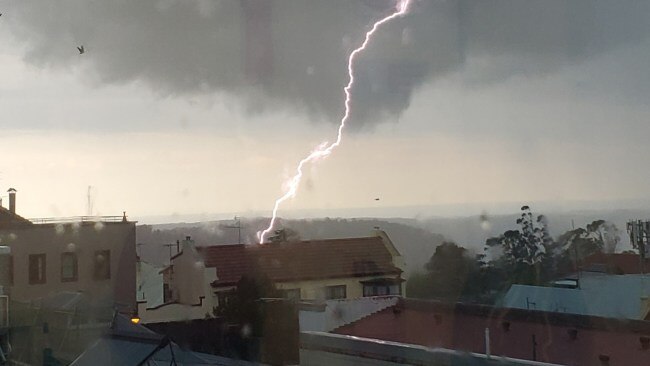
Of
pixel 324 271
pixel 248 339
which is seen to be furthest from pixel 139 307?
pixel 248 339

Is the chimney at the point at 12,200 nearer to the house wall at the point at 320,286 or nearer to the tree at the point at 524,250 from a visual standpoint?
the house wall at the point at 320,286

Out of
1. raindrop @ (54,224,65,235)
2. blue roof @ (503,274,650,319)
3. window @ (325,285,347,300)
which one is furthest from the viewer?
raindrop @ (54,224,65,235)

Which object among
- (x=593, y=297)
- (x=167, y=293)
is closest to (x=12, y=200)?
(x=167, y=293)

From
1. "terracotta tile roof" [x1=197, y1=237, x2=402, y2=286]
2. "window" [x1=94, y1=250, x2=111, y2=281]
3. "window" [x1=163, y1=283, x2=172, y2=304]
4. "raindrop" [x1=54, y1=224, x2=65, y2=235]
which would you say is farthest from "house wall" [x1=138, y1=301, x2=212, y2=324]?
"raindrop" [x1=54, y1=224, x2=65, y2=235]

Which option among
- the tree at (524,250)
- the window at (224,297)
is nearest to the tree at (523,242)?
the tree at (524,250)

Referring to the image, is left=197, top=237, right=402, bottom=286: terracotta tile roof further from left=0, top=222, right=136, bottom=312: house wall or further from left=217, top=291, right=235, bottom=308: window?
left=0, top=222, right=136, bottom=312: house wall

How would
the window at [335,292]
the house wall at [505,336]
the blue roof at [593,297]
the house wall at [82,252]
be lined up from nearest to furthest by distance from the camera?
1. the house wall at [505,336]
2. the blue roof at [593,297]
3. the window at [335,292]
4. the house wall at [82,252]
